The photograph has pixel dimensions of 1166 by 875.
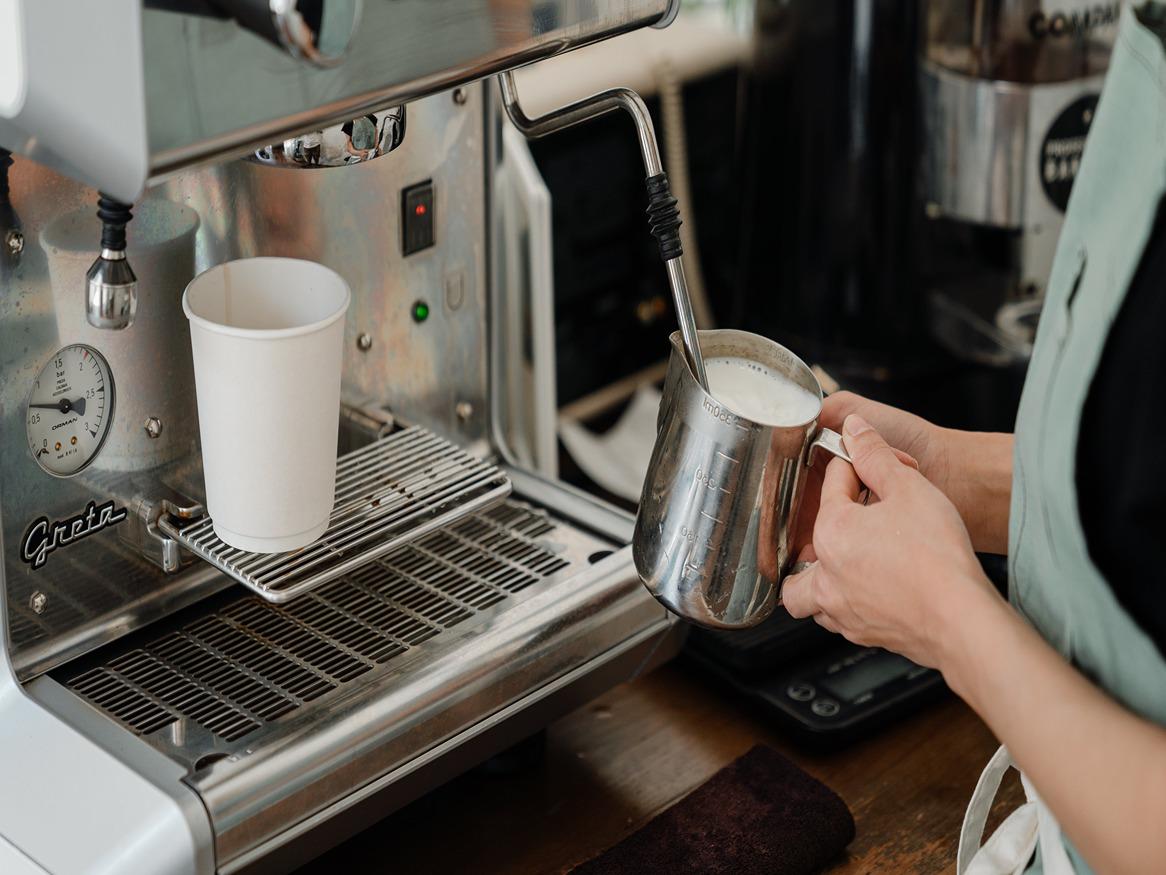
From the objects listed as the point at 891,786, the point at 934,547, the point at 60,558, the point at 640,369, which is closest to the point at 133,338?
the point at 60,558

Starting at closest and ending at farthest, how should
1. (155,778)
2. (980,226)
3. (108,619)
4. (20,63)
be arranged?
(20,63), (155,778), (108,619), (980,226)

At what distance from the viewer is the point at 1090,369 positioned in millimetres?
573

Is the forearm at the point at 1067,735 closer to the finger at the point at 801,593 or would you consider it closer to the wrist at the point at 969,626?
the wrist at the point at 969,626

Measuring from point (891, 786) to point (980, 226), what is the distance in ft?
1.80

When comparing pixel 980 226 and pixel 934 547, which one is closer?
pixel 934 547

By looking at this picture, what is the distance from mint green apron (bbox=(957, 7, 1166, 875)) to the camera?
1.84 ft

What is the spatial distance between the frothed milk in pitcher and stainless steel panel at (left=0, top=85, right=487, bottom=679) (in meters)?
0.25

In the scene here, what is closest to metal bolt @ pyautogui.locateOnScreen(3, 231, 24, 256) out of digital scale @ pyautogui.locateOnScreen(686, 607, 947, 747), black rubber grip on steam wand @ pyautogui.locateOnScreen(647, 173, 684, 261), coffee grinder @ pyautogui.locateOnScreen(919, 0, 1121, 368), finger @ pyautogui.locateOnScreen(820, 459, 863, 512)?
black rubber grip on steam wand @ pyautogui.locateOnScreen(647, 173, 684, 261)

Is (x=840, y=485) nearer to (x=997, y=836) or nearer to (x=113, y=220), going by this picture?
(x=997, y=836)

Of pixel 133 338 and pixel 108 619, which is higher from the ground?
pixel 133 338

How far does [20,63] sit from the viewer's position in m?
0.54

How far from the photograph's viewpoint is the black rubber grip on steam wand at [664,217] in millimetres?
717

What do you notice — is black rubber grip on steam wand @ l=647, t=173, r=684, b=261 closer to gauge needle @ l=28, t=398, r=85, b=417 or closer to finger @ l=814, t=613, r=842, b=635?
finger @ l=814, t=613, r=842, b=635

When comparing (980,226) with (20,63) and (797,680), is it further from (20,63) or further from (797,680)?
(20,63)
